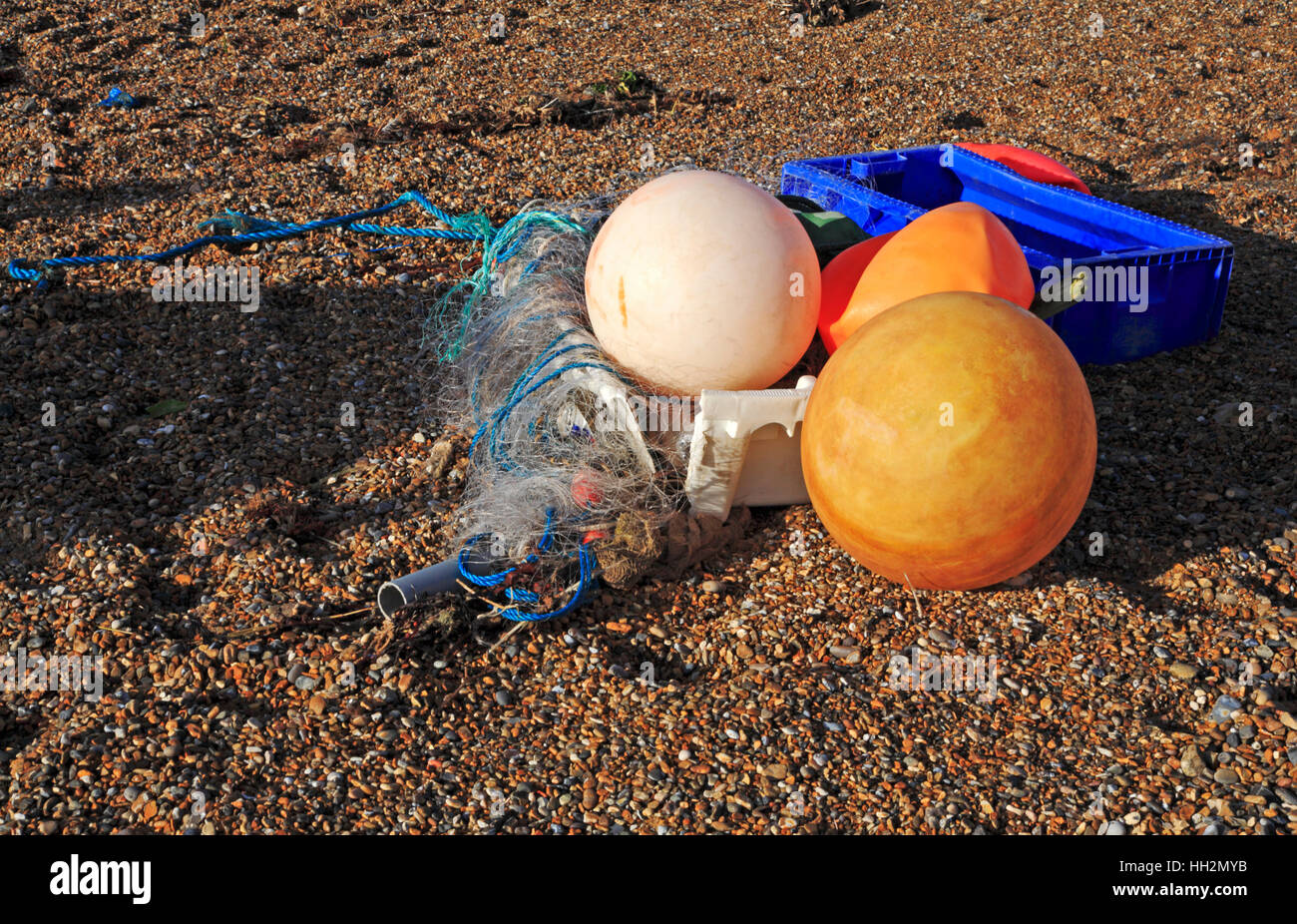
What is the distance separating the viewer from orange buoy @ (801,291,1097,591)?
3.09 metres

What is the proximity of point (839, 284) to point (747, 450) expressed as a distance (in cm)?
76

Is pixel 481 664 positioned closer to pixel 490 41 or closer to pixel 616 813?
pixel 616 813

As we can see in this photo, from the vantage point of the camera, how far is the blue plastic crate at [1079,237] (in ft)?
15.8

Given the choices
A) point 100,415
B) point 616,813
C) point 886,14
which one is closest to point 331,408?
point 100,415

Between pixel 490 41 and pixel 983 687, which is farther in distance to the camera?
pixel 490 41

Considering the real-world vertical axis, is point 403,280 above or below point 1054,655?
above

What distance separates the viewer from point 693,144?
7.46 m

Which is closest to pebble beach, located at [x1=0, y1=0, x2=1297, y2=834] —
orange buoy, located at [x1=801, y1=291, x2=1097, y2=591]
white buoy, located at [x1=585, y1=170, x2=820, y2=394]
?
orange buoy, located at [x1=801, y1=291, x2=1097, y2=591]

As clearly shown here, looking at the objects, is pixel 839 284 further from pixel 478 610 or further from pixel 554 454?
pixel 478 610

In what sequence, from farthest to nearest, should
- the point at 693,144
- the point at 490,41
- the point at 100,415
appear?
the point at 490,41, the point at 693,144, the point at 100,415

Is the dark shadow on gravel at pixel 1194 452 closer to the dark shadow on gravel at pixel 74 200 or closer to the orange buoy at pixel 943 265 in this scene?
the orange buoy at pixel 943 265

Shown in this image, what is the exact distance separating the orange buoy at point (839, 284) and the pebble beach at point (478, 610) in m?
0.69

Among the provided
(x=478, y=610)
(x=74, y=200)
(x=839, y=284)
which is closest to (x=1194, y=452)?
(x=839, y=284)

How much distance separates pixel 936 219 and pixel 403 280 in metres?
3.11
